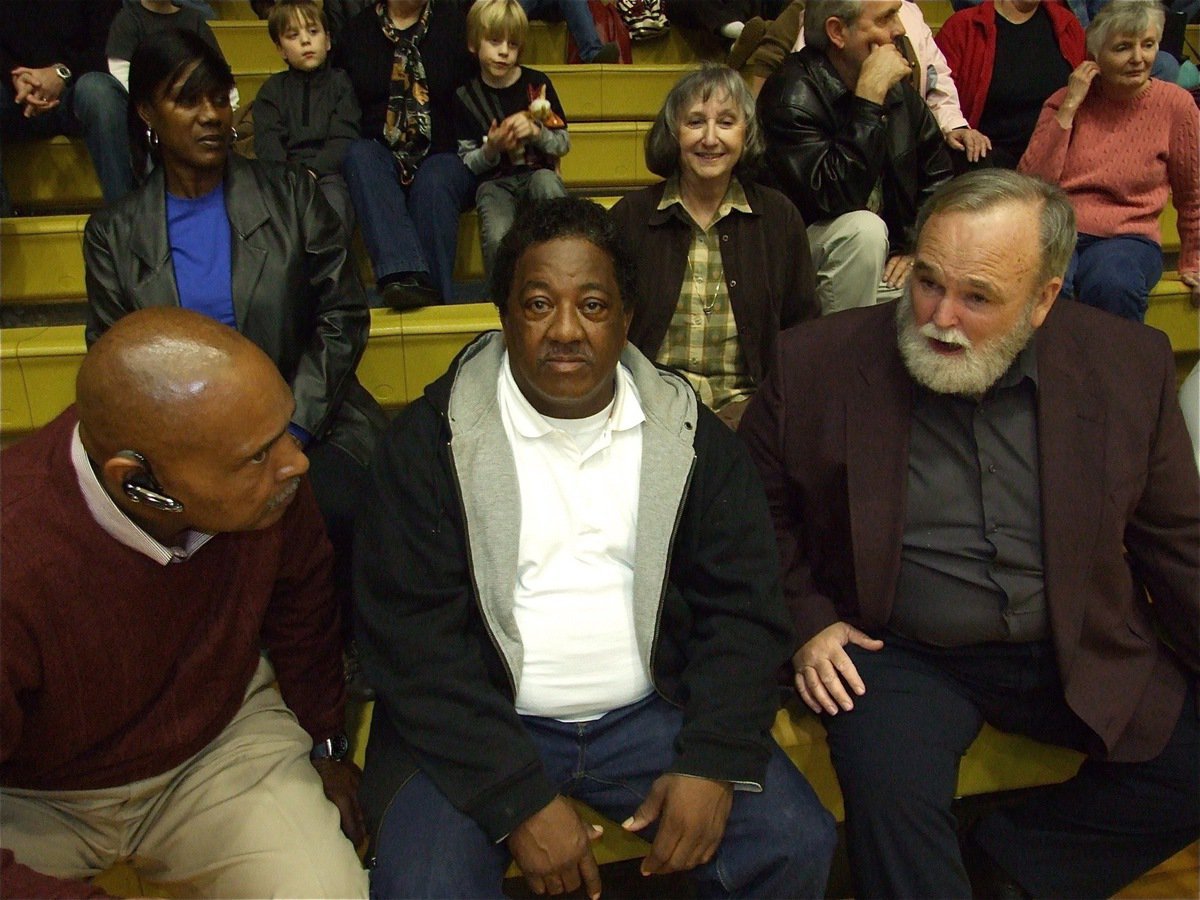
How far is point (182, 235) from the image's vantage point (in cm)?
189

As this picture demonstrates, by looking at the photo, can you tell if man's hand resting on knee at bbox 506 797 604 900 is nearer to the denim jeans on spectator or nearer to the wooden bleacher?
the wooden bleacher

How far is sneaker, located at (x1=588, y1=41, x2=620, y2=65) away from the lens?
3.84 m

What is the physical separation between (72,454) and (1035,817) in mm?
1643

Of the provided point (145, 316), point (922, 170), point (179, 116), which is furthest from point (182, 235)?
point (922, 170)

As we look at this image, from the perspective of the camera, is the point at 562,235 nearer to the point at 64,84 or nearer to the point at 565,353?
the point at 565,353

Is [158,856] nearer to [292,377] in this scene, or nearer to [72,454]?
[72,454]

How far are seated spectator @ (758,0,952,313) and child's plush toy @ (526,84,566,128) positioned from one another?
2.02ft

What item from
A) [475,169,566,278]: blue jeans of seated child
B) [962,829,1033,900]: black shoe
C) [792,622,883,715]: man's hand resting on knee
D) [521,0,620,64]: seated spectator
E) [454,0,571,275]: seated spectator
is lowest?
[962,829,1033,900]: black shoe

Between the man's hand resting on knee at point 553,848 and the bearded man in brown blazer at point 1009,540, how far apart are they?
0.46 metres

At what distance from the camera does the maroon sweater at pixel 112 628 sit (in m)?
1.07

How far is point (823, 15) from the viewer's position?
2.39 m

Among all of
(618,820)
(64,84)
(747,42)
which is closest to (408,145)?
(64,84)

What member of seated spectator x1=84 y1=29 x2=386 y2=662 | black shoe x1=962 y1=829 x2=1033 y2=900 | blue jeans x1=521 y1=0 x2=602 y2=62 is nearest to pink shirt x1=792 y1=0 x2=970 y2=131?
Answer: blue jeans x1=521 y1=0 x2=602 y2=62

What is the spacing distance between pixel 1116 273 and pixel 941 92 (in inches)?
31.5
